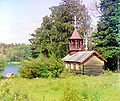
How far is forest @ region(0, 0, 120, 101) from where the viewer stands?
9055mm

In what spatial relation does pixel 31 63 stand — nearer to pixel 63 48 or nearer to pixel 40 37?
pixel 63 48

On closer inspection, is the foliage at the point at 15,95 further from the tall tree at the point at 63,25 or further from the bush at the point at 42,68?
the tall tree at the point at 63,25

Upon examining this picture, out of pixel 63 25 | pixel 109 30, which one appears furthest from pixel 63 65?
pixel 63 25

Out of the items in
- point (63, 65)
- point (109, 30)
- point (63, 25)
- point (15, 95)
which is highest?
point (63, 25)

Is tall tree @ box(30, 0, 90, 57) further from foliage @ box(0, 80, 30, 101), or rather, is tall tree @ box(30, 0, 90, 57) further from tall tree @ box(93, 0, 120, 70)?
foliage @ box(0, 80, 30, 101)

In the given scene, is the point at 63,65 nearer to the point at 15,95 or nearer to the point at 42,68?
the point at 42,68

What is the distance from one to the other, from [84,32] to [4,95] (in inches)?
1222

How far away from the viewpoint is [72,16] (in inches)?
1398

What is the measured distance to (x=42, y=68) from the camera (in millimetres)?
19484

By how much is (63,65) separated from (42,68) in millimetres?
2599

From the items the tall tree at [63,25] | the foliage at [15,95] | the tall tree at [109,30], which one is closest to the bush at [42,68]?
the tall tree at [109,30]

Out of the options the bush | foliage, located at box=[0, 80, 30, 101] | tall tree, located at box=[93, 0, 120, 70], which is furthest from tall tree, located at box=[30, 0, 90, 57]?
foliage, located at box=[0, 80, 30, 101]

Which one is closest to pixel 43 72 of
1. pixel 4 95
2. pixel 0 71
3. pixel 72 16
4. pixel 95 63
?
pixel 0 71

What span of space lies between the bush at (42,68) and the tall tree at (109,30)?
10.8m
